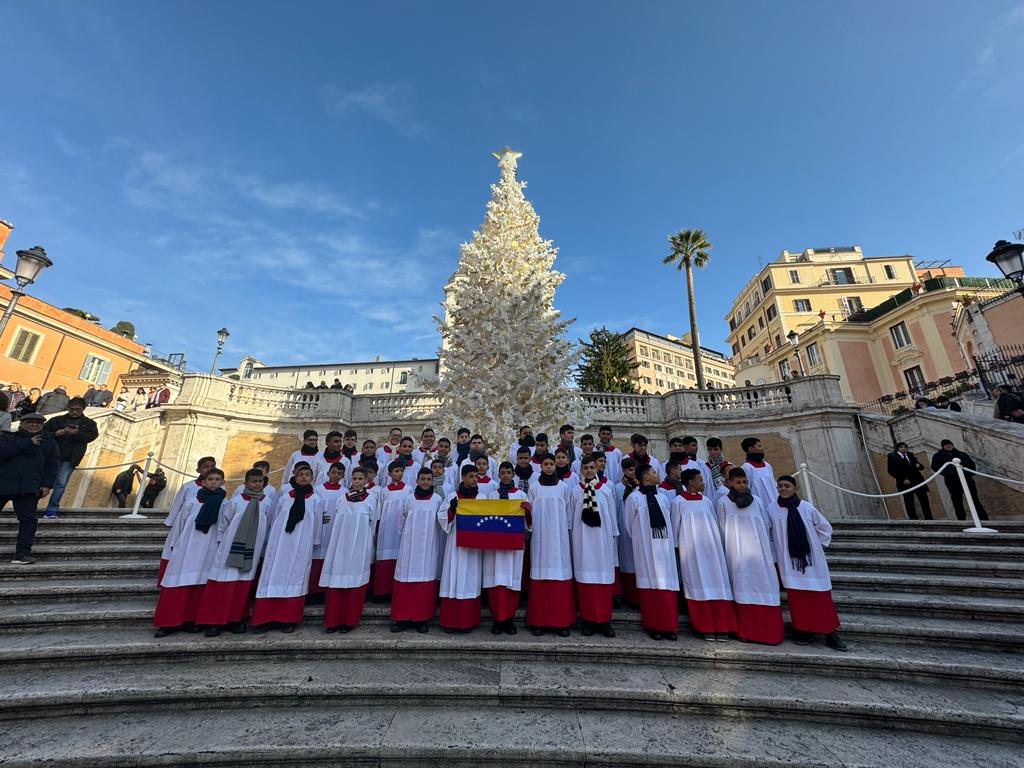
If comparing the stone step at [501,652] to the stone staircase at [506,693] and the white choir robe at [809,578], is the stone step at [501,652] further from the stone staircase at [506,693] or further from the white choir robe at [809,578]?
the white choir robe at [809,578]

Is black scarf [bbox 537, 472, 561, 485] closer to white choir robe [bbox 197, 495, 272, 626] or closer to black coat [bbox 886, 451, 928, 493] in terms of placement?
white choir robe [bbox 197, 495, 272, 626]

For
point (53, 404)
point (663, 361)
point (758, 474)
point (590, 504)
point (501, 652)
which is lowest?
point (501, 652)

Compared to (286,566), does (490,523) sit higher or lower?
higher

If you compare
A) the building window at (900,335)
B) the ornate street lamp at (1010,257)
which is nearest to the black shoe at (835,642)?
the ornate street lamp at (1010,257)

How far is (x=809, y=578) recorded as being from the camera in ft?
15.9

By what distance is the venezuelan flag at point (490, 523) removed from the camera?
5227 mm

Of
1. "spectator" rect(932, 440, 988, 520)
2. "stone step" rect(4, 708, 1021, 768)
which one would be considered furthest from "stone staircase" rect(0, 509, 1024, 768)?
"spectator" rect(932, 440, 988, 520)

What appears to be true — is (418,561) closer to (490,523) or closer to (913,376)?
(490,523)

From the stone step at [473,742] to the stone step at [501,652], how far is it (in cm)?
70

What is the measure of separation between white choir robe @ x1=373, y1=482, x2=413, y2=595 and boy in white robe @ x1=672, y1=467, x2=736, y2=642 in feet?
12.1

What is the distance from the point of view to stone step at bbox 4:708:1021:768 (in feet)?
10.2

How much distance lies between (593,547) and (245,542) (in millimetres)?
4269

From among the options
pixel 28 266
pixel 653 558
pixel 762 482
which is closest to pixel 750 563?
pixel 653 558

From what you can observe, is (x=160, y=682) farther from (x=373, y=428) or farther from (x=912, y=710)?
(x=373, y=428)
